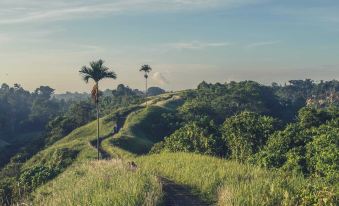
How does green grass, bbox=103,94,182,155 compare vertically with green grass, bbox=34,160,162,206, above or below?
below

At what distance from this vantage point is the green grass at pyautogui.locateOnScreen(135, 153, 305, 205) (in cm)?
1867

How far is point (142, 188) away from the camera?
2030cm

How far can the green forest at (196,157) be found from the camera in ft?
64.8

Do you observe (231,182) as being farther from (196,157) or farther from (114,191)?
(196,157)

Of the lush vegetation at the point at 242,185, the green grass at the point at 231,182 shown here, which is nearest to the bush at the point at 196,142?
the green grass at the point at 231,182

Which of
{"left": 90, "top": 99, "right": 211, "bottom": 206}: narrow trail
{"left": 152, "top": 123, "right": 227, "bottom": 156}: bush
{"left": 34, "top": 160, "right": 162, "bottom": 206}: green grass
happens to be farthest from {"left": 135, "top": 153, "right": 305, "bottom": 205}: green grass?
{"left": 152, "top": 123, "right": 227, "bottom": 156}: bush

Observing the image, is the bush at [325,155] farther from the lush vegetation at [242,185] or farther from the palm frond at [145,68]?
the palm frond at [145,68]

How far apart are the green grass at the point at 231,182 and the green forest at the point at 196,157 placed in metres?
0.06

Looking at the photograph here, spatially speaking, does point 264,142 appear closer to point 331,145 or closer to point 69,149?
point 331,145

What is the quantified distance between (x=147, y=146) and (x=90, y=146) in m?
9.86

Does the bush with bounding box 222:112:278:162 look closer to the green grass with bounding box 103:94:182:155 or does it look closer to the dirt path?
the green grass with bounding box 103:94:182:155

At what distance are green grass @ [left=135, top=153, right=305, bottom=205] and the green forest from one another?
6 centimetres

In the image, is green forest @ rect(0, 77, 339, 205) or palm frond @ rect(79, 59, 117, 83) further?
palm frond @ rect(79, 59, 117, 83)

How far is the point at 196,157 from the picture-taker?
3250 cm
